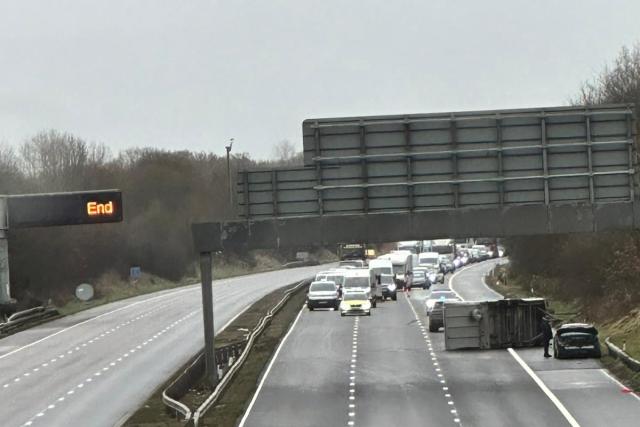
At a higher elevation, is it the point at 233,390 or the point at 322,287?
the point at 322,287

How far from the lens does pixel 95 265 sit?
113250mm

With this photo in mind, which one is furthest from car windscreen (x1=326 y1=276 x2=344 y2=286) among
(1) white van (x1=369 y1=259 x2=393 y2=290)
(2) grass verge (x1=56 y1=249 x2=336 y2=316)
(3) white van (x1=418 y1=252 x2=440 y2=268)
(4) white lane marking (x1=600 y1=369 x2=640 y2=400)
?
(4) white lane marking (x1=600 y1=369 x2=640 y2=400)

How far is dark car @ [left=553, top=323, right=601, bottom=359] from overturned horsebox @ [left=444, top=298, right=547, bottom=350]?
169 inches

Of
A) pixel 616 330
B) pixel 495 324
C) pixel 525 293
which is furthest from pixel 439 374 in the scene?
pixel 525 293

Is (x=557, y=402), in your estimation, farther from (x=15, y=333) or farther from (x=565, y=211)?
(x=15, y=333)

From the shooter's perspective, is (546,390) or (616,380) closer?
(546,390)

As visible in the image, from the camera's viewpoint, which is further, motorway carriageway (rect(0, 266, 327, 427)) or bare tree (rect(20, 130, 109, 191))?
bare tree (rect(20, 130, 109, 191))

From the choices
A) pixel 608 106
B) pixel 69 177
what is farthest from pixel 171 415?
pixel 69 177

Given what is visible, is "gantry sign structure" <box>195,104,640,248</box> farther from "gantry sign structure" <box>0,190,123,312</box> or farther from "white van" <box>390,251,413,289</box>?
"white van" <box>390,251,413,289</box>

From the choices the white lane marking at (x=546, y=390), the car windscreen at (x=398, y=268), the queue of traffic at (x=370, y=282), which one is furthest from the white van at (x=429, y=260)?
the white lane marking at (x=546, y=390)

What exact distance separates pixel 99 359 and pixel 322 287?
96.2ft

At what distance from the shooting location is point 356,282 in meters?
80.8

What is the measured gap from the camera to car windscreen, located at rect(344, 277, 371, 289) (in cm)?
8050

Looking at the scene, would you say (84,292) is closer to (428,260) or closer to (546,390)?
(428,260)
